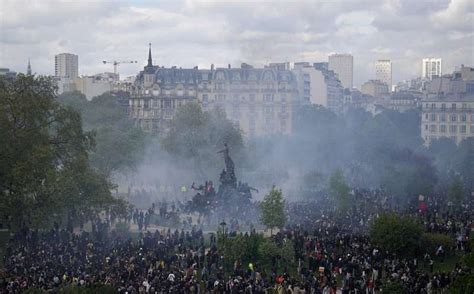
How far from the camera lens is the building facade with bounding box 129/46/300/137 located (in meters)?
139

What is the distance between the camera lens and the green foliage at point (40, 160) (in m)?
56.5

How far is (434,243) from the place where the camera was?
4772cm

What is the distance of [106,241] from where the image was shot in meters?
53.7

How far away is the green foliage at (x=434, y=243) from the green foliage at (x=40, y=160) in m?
22.0

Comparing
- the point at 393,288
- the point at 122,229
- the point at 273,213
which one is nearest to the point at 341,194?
the point at 273,213

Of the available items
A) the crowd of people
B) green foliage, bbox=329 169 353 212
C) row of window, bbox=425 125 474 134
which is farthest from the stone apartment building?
the crowd of people

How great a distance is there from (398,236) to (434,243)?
2.24m

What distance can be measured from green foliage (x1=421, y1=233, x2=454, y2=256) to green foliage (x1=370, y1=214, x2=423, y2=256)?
457mm

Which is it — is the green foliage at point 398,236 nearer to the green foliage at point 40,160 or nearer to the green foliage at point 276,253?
the green foliage at point 276,253

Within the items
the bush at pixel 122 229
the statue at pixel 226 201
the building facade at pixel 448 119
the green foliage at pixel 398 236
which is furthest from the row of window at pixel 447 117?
the green foliage at pixel 398 236

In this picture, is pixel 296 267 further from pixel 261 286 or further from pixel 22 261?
pixel 22 261

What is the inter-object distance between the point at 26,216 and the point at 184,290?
21653 millimetres

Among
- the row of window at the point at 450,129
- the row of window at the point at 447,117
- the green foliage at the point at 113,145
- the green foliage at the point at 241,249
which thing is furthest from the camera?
the row of window at the point at 450,129

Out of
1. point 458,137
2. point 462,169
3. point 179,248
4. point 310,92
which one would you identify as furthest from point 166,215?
point 310,92
